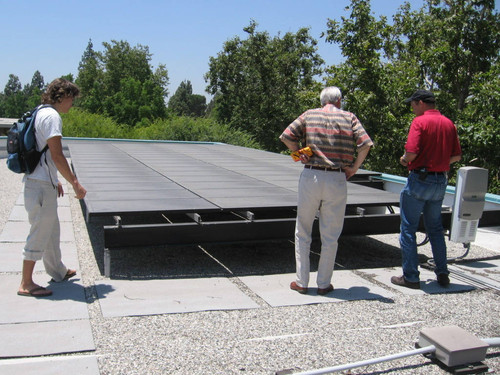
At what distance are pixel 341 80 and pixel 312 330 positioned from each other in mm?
14392

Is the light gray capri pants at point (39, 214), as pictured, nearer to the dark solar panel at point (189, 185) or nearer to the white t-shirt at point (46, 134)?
the white t-shirt at point (46, 134)

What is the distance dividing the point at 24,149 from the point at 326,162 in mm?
2493

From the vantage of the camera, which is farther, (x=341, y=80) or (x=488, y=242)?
(x=341, y=80)

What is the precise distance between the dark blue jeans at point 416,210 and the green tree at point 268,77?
1306 inches

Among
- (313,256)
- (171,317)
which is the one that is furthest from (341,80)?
(171,317)

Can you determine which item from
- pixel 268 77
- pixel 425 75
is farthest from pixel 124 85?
pixel 425 75

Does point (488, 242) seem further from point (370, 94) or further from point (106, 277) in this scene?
point (370, 94)

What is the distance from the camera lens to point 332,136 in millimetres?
4559

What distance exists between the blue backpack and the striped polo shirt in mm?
2054

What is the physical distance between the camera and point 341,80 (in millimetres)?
17406

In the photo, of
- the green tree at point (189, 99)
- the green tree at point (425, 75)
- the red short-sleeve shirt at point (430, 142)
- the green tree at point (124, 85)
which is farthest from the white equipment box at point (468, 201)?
the green tree at point (189, 99)

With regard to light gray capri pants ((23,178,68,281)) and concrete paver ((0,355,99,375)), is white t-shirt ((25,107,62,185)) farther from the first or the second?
concrete paver ((0,355,99,375))

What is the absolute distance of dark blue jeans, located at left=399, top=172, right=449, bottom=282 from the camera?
498cm

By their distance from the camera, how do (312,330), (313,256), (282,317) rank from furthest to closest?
1. (313,256)
2. (282,317)
3. (312,330)
